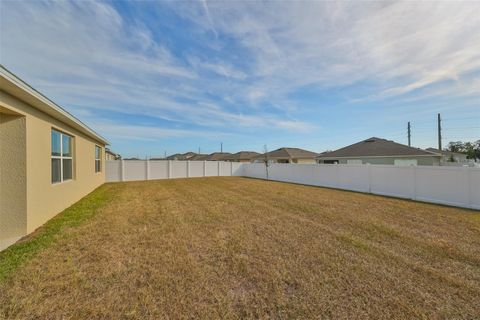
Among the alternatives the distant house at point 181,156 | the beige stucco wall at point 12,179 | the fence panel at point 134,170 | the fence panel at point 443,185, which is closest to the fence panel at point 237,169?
the fence panel at point 134,170

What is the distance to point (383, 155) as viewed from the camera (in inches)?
684

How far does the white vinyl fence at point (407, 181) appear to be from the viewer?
7.88 metres

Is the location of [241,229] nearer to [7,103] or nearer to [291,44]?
[7,103]

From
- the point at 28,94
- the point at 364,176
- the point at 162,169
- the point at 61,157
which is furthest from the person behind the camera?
the point at 162,169

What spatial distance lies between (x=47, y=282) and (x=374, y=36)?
1102 cm

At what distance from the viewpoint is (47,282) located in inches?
111

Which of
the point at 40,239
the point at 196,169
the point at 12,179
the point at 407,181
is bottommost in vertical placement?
the point at 40,239

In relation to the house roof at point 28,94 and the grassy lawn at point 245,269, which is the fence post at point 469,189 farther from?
the house roof at point 28,94

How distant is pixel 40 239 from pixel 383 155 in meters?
21.2

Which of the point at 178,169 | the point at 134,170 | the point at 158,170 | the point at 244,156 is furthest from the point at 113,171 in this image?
the point at 244,156

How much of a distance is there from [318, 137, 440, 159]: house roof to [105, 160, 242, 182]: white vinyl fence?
39.3 ft

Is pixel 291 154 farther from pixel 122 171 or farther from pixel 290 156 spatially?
pixel 122 171

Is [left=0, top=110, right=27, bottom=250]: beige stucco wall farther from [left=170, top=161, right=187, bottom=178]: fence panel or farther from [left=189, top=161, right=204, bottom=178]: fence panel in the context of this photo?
[left=189, top=161, right=204, bottom=178]: fence panel

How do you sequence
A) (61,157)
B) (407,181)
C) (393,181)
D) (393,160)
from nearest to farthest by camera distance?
(61,157)
(407,181)
(393,181)
(393,160)
